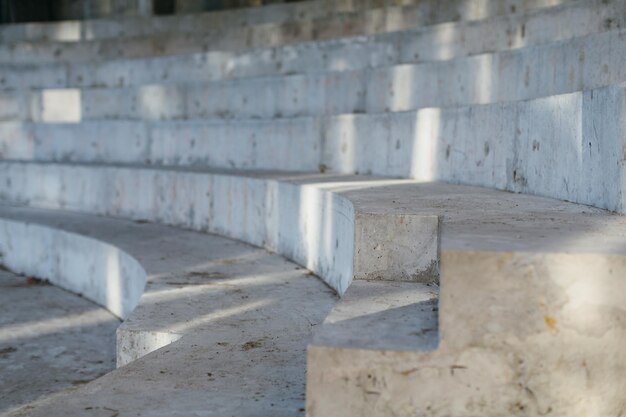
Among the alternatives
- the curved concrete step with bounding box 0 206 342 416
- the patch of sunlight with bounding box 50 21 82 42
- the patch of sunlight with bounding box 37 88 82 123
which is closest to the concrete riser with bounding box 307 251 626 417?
the curved concrete step with bounding box 0 206 342 416

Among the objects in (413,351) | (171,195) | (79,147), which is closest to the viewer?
(413,351)

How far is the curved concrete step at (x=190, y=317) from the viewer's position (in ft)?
7.11

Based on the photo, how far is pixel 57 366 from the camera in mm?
3633

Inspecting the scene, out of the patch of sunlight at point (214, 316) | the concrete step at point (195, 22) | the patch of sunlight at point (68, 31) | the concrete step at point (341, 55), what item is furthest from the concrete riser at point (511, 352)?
the patch of sunlight at point (68, 31)

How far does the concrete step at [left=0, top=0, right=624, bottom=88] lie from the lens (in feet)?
17.1

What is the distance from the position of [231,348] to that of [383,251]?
61 centimetres

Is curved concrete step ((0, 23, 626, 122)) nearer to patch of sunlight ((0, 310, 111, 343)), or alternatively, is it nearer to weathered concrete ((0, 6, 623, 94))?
weathered concrete ((0, 6, 623, 94))

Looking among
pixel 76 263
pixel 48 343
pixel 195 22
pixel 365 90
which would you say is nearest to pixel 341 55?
pixel 365 90

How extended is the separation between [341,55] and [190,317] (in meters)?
4.22

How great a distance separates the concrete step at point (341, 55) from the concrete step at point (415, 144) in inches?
40.8

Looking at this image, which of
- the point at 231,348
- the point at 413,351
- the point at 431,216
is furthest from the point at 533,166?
the point at 413,351

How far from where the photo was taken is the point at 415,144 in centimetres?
473

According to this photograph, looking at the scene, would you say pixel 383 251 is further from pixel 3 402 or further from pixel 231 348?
pixel 3 402

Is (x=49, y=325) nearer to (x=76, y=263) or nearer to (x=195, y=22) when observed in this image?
(x=76, y=263)
